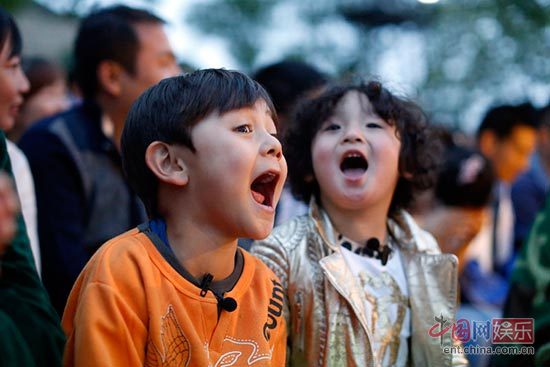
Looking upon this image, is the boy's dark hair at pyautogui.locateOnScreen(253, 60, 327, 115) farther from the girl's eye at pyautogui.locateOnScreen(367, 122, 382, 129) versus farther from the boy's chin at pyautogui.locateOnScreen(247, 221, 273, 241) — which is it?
the boy's chin at pyautogui.locateOnScreen(247, 221, 273, 241)

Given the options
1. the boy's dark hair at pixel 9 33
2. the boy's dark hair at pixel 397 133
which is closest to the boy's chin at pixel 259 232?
the boy's dark hair at pixel 397 133

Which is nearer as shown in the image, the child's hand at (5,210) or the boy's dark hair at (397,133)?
the child's hand at (5,210)

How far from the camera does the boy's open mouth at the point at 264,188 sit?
6.61ft

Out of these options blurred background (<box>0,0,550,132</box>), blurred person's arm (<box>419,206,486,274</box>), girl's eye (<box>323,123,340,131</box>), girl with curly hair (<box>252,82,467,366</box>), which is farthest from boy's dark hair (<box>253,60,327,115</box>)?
blurred background (<box>0,0,550,132</box>)

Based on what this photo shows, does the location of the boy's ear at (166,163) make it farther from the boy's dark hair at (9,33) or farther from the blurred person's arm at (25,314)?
the boy's dark hair at (9,33)

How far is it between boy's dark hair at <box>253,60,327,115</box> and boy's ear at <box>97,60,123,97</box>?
0.94 m

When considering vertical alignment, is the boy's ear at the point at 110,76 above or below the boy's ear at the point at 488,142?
below

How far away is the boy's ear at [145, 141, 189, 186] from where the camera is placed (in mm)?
1965

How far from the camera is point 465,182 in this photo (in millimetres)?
4418

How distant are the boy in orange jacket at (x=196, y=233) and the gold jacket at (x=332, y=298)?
0.28 m

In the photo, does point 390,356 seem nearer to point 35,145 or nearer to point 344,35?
point 35,145

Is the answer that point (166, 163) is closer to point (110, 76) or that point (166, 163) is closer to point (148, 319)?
point (148, 319)

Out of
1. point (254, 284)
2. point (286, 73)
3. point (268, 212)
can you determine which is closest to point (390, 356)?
point (254, 284)

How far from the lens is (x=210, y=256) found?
197 centimetres
